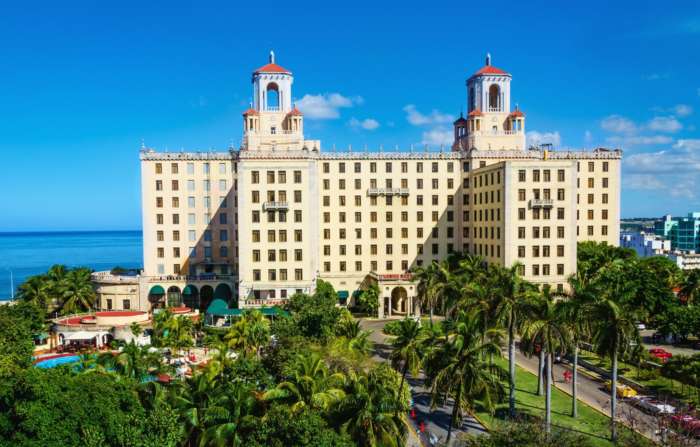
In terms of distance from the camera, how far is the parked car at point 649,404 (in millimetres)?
42438

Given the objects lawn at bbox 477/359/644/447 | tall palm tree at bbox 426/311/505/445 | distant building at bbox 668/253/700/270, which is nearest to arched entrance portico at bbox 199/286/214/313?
lawn at bbox 477/359/644/447

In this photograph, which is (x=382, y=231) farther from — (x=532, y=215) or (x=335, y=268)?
(x=532, y=215)

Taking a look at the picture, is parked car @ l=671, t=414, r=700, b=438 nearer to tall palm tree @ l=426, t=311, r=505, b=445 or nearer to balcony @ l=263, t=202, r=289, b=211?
tall palm tree @ l=426, t=311, r=505, b=445

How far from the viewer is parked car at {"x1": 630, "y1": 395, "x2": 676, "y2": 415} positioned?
139 feet

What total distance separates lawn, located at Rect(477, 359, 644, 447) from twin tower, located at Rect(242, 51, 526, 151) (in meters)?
57.6

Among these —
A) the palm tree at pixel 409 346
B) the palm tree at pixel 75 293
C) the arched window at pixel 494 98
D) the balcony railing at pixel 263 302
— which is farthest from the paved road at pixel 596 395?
the palm tree at pixel 75 293

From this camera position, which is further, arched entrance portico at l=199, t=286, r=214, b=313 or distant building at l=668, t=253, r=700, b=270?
distant building at l=668, t=253, r=700, b=270

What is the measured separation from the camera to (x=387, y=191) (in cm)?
9675

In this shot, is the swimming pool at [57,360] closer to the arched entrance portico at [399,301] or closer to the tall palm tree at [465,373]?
the tall palm tree at [465,373]

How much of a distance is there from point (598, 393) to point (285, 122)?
69.0 meters

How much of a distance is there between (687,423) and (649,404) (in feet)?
34.2

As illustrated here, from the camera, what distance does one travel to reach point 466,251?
98250 mm

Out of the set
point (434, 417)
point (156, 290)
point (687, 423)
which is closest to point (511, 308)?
point (434, 417)

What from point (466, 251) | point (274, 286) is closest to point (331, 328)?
point (274, 286)
